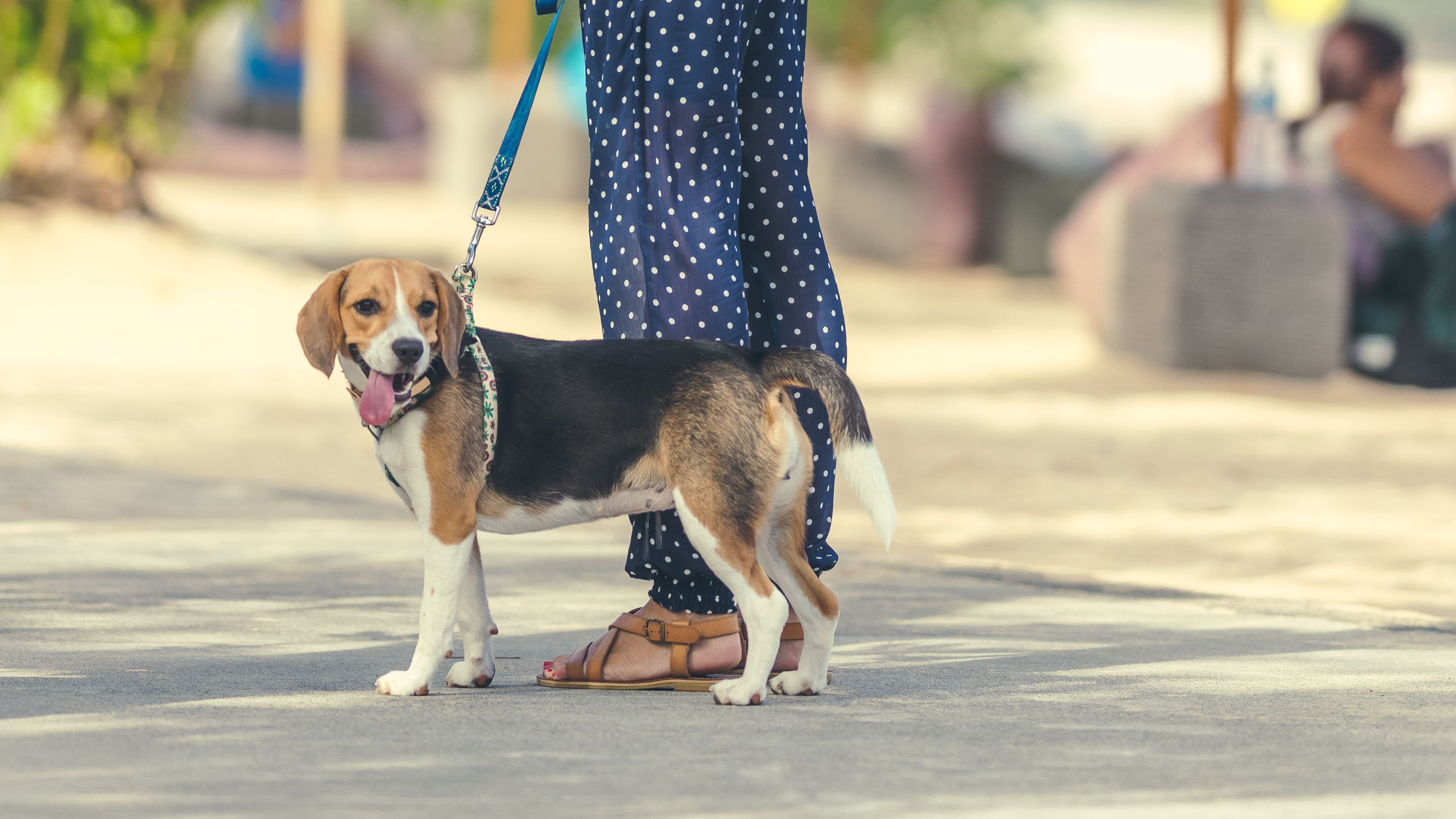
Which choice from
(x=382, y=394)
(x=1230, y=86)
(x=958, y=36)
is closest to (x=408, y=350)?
(x=382, y=394)

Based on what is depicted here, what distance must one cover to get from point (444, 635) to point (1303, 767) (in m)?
1.62

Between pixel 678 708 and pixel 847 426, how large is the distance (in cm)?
64

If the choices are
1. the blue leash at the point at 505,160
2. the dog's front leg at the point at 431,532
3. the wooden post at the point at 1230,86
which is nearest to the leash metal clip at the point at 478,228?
the blue leash at the point at 505,160

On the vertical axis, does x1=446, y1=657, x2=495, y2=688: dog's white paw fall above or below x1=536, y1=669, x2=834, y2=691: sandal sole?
above

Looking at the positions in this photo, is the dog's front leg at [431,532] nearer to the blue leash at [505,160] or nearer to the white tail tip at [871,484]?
the blue leash at [505,160]

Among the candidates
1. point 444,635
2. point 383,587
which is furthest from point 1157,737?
point 383,587

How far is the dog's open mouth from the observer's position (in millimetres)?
3820

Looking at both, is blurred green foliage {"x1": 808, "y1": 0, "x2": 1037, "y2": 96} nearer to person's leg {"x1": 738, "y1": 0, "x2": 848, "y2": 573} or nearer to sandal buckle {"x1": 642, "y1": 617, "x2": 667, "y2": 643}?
person's leg {"x1": 738, "y1": 0, "x2": 848, "y2": 573}

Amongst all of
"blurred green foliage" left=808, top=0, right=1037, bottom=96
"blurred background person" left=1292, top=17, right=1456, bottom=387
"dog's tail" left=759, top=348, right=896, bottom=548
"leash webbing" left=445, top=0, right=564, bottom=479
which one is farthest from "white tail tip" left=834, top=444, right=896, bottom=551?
"blurred green foliage" left=808, top=0, right=1037, bottom=96

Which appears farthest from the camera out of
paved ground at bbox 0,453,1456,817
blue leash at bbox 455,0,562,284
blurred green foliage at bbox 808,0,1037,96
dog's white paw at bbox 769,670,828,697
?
blurred green foliage at bbox 808,0,1037,96

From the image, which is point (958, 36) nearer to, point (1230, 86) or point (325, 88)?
point (325, 88)

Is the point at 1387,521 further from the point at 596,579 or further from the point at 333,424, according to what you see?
the point at 333,424

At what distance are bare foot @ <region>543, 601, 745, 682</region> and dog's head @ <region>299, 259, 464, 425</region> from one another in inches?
26.4

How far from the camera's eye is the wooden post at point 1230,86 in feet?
40.5
